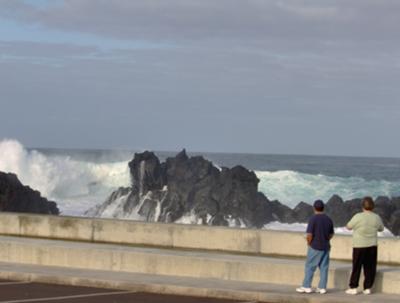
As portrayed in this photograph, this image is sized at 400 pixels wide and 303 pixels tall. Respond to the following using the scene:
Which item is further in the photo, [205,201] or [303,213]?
[205,201]

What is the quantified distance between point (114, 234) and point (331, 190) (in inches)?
2820

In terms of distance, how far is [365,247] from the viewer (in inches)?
665

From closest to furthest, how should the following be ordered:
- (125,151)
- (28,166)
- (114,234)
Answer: (114,234)
(28,166)
(125,151)

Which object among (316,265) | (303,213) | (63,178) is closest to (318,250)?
(316,265)

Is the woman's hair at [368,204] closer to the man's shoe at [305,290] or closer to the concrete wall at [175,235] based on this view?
the man's shoe at [305,290]

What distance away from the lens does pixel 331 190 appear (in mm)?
93250

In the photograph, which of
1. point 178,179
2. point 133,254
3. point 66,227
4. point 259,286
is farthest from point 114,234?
point 178,179

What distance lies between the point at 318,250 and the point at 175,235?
17.9 feet

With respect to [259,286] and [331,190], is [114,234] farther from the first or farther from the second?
[331,190]

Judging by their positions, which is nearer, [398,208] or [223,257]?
[223,257]

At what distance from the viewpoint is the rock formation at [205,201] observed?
2131 inches

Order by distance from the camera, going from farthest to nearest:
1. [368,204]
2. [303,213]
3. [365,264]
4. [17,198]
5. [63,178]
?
[63,178] → [303,213] → [17,198] → [368,204] → [365,264]

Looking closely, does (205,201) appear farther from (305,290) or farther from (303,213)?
(305,290)

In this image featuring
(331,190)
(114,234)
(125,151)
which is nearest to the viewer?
(114,234)
